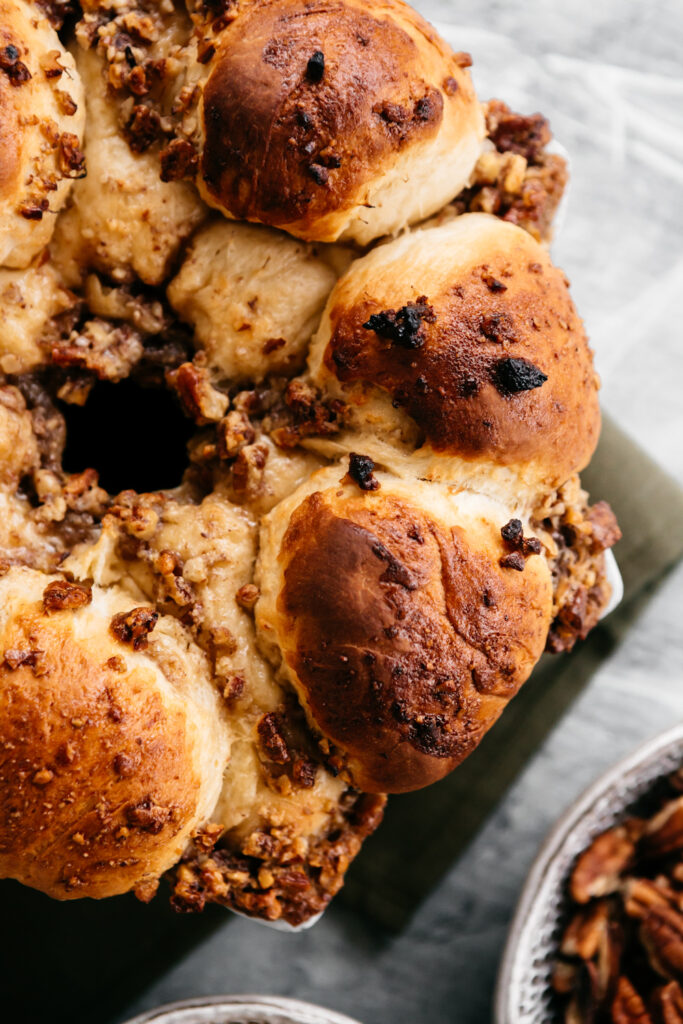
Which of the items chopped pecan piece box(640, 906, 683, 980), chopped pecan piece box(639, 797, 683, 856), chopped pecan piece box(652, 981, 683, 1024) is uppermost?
chopped pecan piece box(639, 797, 683, 856)

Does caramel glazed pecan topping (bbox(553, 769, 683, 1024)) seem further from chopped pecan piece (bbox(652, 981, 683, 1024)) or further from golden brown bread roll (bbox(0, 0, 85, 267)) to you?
golden brown bread roll (bbox(0, 0, 85, 267))

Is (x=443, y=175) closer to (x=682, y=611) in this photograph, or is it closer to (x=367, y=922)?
(x=682, y=611)

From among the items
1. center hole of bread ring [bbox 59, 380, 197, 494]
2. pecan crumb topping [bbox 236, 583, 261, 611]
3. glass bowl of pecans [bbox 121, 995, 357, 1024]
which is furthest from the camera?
glass bowl of pecans [bbox 121, 995, 357, 1024]

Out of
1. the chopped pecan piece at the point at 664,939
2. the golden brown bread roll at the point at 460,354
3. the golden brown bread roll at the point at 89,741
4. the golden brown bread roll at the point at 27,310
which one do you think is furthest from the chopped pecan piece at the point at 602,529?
the chopped pecan piece at the point at 664,939

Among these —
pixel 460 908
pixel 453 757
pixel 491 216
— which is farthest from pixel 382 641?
pixel 460 908

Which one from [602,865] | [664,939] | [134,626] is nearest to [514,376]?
[134,626]

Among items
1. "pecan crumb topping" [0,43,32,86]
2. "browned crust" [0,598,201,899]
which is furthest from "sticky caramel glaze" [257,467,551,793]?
"pecan crumb topping" [0,43,32,86]

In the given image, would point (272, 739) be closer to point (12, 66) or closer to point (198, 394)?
point (198, 394)
